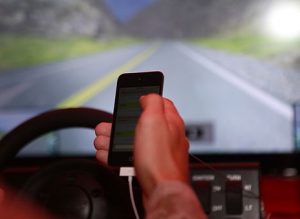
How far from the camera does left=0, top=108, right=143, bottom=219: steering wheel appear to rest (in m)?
0.79

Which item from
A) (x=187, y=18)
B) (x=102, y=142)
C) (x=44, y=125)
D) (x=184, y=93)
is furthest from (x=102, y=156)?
(x=187, y=18)

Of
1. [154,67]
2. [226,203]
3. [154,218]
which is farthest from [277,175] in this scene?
[154,218]

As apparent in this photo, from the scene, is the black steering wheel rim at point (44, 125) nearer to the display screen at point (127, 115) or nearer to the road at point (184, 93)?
the display screen at point (127, 115)

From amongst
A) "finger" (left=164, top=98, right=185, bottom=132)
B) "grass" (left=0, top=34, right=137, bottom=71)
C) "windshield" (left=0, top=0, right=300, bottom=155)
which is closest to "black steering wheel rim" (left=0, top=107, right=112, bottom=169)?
"finger" (left=164, top=98, right=185, bottom=132)

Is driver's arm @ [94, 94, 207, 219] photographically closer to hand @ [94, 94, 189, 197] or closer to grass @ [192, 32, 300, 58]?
hand @ [94, 94, 189, 197]

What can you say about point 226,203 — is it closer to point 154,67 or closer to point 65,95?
point 154,67

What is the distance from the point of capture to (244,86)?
1.76 metres

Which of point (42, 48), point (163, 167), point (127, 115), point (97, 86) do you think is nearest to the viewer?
point (163, 167)

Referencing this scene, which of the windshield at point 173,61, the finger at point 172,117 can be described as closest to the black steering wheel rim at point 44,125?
the finger at point 172,117

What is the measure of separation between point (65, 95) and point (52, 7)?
1.08 ft

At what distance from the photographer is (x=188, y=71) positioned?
1817 millimetres

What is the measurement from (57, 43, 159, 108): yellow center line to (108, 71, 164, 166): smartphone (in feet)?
3.56

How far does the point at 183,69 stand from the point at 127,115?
1106 mm

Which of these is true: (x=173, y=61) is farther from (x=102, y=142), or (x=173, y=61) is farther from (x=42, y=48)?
(x=102, y=142)
